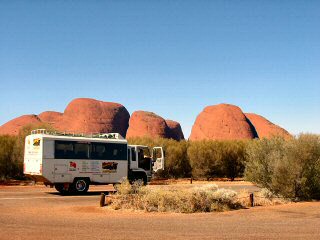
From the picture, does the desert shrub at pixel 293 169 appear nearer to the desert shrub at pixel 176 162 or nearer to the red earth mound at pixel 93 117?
the desert shrub at pixel 176 162

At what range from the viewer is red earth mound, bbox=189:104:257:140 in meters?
107

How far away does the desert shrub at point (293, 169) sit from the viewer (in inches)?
741

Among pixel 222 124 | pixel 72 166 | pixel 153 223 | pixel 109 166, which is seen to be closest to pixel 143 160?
pixel 109 166

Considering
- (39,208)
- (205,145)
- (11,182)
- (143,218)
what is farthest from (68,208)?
(205,145)

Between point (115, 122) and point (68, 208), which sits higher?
point (115, 122)

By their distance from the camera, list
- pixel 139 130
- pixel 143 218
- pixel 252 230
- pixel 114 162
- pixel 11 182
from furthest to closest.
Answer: pixel 139 130 < pixel 11 182 < pixel 114 162 < pixel 143 218 < pixel 252 230

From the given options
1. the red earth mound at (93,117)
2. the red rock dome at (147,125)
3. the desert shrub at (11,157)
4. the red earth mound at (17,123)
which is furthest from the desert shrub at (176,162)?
the red earth mound at (17,123)

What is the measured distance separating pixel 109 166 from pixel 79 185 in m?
2.02

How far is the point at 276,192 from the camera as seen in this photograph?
19438 mm

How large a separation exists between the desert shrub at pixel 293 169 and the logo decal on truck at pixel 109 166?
8.06 metres

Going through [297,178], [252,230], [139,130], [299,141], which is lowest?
[252,230]

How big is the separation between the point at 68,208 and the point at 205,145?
29.0 metres

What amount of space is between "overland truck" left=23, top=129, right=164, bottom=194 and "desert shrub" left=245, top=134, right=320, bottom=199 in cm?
695

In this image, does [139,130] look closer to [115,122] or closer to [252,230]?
[115,122]
